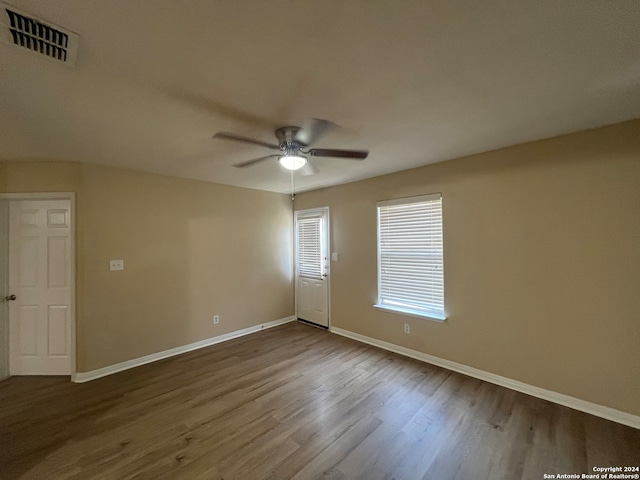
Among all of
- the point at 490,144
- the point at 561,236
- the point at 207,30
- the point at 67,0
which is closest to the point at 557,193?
the point at 561,236

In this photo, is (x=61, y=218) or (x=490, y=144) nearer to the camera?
(x=490, y=144)

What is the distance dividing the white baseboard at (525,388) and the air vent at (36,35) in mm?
4151

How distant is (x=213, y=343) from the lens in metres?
4.00

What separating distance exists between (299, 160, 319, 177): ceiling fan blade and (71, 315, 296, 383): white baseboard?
113 inches

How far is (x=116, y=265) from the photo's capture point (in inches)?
126

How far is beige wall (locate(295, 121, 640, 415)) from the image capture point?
214 cm

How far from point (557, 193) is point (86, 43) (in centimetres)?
367

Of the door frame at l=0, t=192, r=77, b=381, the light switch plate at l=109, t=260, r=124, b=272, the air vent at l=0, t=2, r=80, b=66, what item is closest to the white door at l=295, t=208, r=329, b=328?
the light switch plate at l=109, t=260, r=124, b=272

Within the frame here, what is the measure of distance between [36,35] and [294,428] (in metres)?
2.95

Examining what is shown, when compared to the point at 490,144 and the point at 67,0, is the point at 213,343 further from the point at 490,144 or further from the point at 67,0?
the point at 490,144

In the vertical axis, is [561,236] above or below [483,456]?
above

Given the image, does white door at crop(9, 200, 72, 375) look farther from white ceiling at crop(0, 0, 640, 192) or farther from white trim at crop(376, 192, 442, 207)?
white trim at crop(376, 192, 442, 207)

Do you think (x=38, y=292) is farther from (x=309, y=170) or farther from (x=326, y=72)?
(x=326, y=72)

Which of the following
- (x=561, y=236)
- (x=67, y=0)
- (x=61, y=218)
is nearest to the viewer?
(x=67, y=0)
